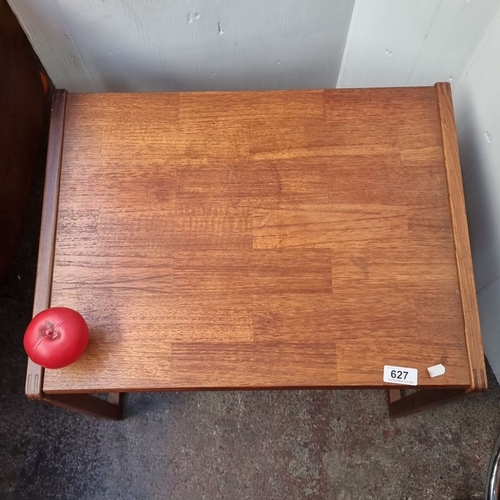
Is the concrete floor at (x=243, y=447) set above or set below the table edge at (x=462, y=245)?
below

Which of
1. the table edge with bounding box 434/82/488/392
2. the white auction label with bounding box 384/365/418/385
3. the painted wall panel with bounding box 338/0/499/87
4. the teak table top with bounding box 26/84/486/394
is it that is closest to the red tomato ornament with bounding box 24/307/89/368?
the teak table top with bounding box 26/84/486/394

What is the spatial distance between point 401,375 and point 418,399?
0.31 m

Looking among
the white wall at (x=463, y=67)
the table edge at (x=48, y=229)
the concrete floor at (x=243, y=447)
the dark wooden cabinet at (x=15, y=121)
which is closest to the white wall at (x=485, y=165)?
the white wall at (x=463, y=67)

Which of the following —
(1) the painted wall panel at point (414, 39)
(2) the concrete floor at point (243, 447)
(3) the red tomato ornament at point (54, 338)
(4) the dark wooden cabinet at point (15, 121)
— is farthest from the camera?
(2) the concrete floor at point (243, 447)

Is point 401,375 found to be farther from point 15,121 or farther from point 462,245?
point 15,121

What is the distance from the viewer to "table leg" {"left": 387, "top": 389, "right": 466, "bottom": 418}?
2.68 ft

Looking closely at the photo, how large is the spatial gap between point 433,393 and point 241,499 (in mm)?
487

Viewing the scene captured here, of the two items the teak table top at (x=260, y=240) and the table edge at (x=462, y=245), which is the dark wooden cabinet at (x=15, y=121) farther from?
the table edge at (x=462, y=245)

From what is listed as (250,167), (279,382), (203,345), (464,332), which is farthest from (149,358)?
(464,332)

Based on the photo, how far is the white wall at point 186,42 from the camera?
2.82ft

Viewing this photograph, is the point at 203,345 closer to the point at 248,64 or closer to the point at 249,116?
the point at 249,116

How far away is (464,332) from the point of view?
75 centimetres

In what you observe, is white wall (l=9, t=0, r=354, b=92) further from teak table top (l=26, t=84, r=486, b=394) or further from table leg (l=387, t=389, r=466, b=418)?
table leg (l=387, t=389, r=466, b=418)

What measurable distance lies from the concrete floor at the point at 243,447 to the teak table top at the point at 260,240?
0.47 meters
